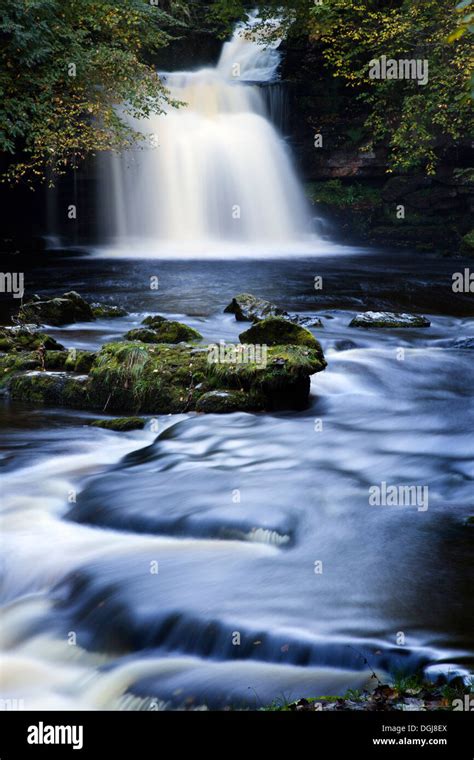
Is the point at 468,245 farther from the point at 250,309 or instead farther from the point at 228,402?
the point at 228,402

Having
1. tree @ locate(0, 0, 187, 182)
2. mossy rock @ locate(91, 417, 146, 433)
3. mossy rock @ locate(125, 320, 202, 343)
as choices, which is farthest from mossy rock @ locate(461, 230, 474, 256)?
mossy rock @ locate(91, 417, 146, 433)

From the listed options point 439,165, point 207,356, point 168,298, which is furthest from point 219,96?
point 207,356

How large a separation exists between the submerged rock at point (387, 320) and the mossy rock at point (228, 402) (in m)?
5.12

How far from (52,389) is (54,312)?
428 cm

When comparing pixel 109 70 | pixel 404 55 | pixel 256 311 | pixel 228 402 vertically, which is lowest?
pixel 228 402

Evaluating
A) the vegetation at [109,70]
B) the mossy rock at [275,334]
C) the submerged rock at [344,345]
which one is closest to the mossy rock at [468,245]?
the vegetation at [109,70]

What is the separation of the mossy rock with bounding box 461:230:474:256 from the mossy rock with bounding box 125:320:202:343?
15470 millimetres

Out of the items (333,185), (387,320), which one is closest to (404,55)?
(333,185)

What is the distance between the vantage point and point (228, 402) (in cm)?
876

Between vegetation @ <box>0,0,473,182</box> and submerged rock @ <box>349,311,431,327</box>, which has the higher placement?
vegetation @ <box>0,0,473,182</box>

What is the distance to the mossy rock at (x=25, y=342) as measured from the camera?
1026 centimetres

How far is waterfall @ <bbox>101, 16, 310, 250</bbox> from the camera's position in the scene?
1037 inches

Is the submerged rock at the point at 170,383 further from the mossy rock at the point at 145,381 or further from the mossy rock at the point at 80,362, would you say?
the mossy rock at the point at 80,362

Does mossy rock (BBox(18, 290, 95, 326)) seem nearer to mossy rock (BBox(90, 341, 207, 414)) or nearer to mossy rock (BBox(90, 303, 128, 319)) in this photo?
mossy rock (BBox(90, 303, 128, 319))
